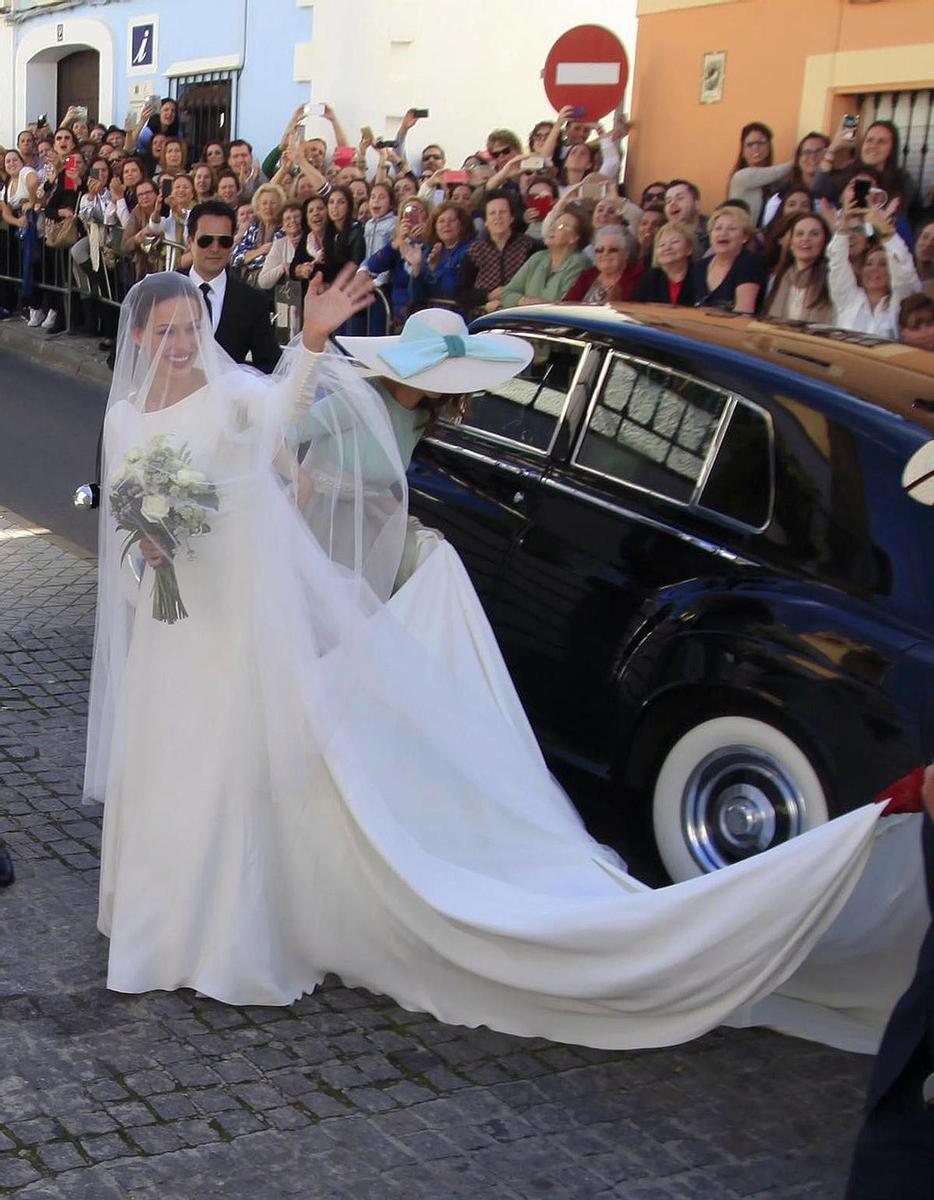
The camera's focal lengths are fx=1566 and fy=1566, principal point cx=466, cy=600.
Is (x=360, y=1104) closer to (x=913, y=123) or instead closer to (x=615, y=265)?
(x=615, y=265)

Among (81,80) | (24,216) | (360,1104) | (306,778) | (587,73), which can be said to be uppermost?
(81,80)

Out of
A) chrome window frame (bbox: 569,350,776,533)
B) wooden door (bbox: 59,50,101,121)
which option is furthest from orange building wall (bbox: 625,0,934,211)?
wooden door (bbox: 59,50,101,121)

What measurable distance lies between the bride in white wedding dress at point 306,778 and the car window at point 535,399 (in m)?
1.41

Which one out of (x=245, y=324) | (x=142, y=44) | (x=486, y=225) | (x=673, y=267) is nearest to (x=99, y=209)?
(x=142, y=44)

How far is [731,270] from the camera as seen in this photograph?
957 cm

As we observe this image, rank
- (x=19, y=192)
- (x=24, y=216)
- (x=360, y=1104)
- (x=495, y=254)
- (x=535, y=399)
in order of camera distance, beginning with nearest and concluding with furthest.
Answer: (x=360, y=1104) → (x=535, y=399) → (x=495, y=254) → (x=24, y=216) → (x=19, y=192)

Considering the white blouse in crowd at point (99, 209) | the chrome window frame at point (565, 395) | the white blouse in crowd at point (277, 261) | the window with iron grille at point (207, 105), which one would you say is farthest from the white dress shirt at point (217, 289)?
the window with iron grille at point (207, 105)

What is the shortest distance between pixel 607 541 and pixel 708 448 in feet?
1.60

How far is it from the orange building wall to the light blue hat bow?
8425 mm

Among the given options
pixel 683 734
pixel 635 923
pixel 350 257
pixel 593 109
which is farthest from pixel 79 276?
pixel 635 923

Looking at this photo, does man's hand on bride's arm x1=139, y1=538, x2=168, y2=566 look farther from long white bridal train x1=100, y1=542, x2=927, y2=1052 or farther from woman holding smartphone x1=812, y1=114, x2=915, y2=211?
woman holding smartphone x1=812, y1=114, x2=915, y2=211

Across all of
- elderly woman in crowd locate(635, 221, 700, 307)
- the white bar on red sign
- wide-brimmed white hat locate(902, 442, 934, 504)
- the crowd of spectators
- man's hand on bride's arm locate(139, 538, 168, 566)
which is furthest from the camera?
the white bar on red sign

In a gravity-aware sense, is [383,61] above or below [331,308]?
above

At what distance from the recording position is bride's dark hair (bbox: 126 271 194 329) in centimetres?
450
